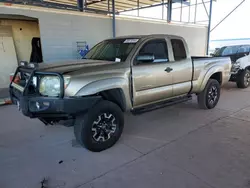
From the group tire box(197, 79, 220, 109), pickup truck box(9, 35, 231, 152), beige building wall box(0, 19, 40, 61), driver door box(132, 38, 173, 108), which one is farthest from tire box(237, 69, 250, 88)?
beige building wall box(0, 19, 40, 61)

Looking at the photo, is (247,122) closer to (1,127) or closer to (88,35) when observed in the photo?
(1,127)

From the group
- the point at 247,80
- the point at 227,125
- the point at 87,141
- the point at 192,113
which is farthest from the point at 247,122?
the point at 247,80

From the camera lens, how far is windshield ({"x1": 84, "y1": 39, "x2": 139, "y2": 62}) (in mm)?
3775

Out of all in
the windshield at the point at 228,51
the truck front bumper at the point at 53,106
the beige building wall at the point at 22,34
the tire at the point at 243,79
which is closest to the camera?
the truck front bumper at the point at 53,106

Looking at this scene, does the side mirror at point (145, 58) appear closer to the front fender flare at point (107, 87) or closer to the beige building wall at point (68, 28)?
the front fender flare at point (107, 87)

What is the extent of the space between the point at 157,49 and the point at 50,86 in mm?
2196

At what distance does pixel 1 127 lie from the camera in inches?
169

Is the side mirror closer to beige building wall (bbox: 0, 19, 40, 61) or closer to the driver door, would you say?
the driver door

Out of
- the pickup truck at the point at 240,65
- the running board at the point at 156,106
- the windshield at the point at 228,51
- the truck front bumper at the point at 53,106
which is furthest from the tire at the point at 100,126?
the windshield at the point at 228,51

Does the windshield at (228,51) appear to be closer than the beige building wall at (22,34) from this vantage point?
No

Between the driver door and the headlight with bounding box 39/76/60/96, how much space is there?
1275 millimetres

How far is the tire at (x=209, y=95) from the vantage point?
17.1 ft

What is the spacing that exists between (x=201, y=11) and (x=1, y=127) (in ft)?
45.5

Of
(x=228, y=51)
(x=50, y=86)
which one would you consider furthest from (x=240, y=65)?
(x=50, y=86)
